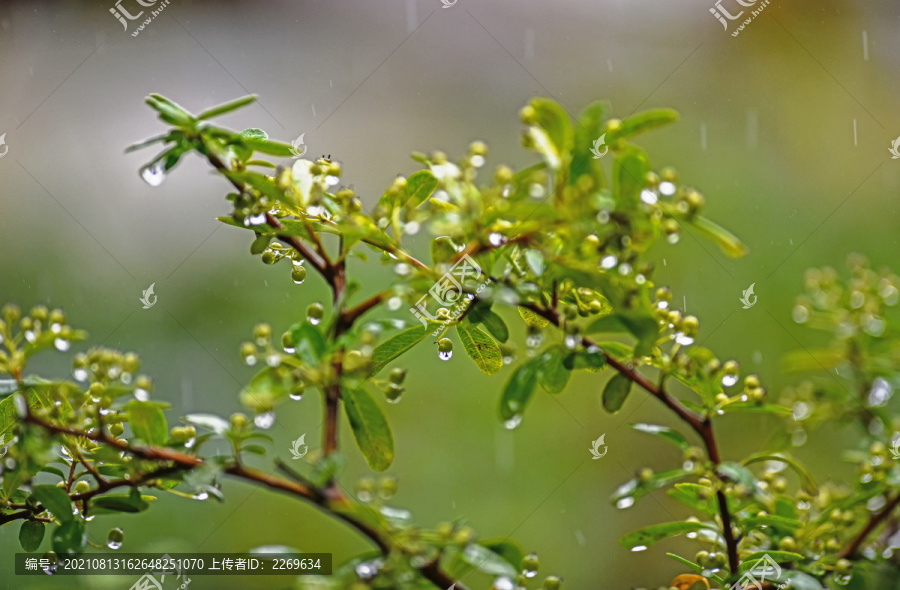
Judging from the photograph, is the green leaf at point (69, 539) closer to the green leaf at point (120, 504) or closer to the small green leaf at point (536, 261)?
the green leaf at point (120, 504)

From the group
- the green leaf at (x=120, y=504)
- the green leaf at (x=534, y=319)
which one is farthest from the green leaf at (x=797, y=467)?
the green leaf at (x=120, y=504)

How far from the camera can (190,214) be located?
200 cm

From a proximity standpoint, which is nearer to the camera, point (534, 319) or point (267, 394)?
point (267, 394)

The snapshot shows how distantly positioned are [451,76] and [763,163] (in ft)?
3.32

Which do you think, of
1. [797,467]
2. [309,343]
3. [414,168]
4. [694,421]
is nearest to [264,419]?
[309,343]

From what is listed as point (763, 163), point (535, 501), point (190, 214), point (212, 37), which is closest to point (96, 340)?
point (190, 214)

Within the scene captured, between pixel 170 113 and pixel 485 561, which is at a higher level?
pixel 170 113

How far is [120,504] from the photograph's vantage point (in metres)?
0.42

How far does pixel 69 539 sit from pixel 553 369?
0.29m

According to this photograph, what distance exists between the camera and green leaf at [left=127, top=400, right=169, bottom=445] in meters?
0.40

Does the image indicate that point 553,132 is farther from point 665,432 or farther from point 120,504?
point 120,504

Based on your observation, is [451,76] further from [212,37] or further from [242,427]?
[242,427]

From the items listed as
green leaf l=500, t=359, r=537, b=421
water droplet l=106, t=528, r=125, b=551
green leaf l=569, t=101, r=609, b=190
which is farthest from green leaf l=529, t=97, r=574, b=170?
water droplet l=106, t=528, r=125, b=551

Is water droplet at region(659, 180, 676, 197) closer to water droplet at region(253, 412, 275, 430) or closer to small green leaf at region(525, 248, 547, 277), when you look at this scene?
small green leaf at region(525, 248, 547, 277)
